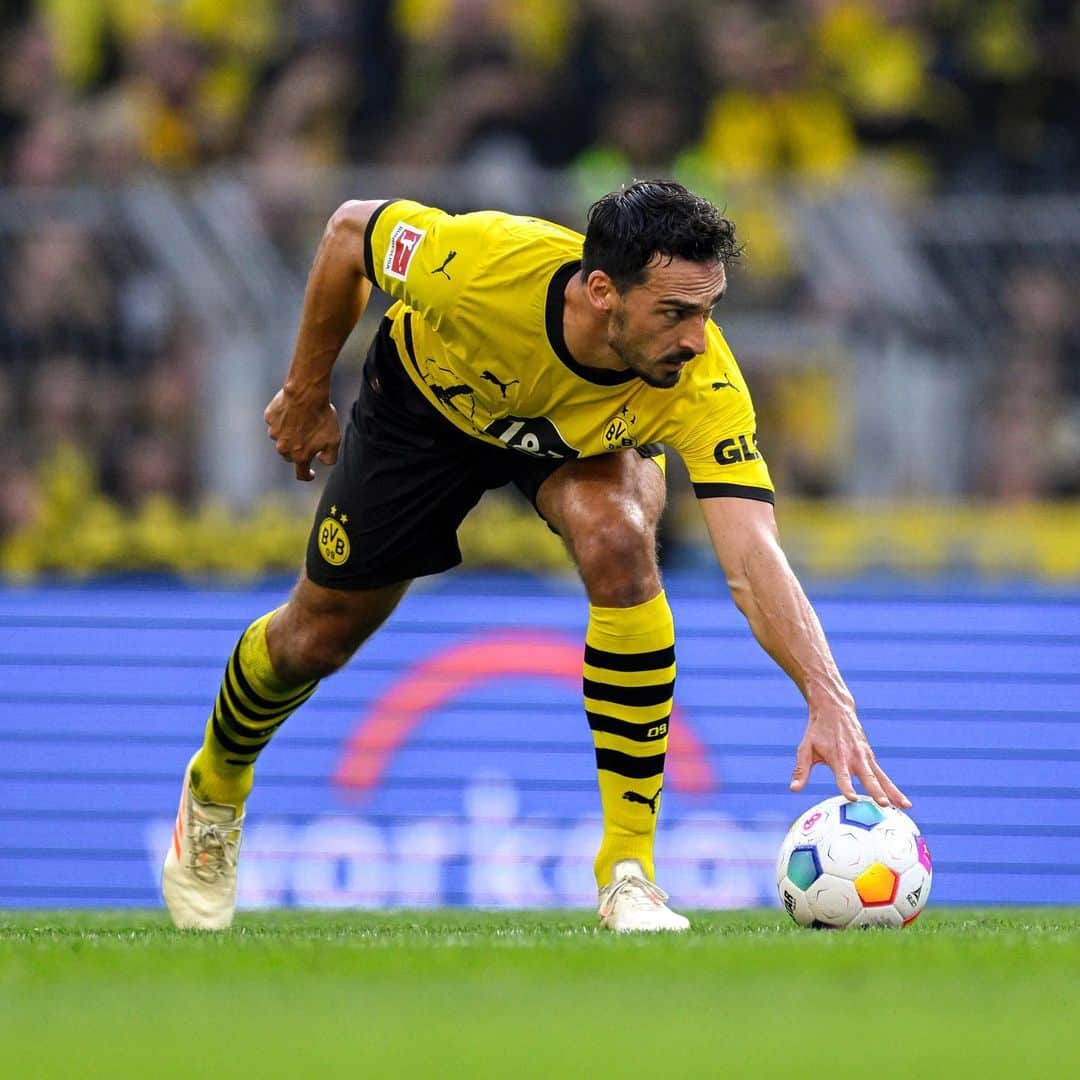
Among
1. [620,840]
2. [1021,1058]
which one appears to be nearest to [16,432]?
[620,840]

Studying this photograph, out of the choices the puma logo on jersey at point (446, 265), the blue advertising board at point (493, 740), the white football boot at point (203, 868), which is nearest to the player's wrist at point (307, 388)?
the puma logo on jersey at point (446, 265)

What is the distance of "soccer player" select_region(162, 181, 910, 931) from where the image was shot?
4977mm

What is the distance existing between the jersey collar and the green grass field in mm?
1356

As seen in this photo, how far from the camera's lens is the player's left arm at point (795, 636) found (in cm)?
454

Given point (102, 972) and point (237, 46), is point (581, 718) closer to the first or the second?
point (102, 972)

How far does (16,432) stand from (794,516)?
3.64 metres

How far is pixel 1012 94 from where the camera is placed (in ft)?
39.0

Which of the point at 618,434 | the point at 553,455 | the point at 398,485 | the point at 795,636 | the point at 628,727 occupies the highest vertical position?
the point at 618,434

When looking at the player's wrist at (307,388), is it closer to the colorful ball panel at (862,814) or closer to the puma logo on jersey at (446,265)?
the puma logo on jersey at (446,265)

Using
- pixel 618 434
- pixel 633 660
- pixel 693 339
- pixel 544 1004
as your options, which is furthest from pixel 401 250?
pixel 544 1004

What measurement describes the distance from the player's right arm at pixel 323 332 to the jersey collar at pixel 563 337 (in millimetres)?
561

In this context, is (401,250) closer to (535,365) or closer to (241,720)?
(535,365)

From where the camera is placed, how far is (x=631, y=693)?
543 cm

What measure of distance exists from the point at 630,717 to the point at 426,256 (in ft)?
4.21
